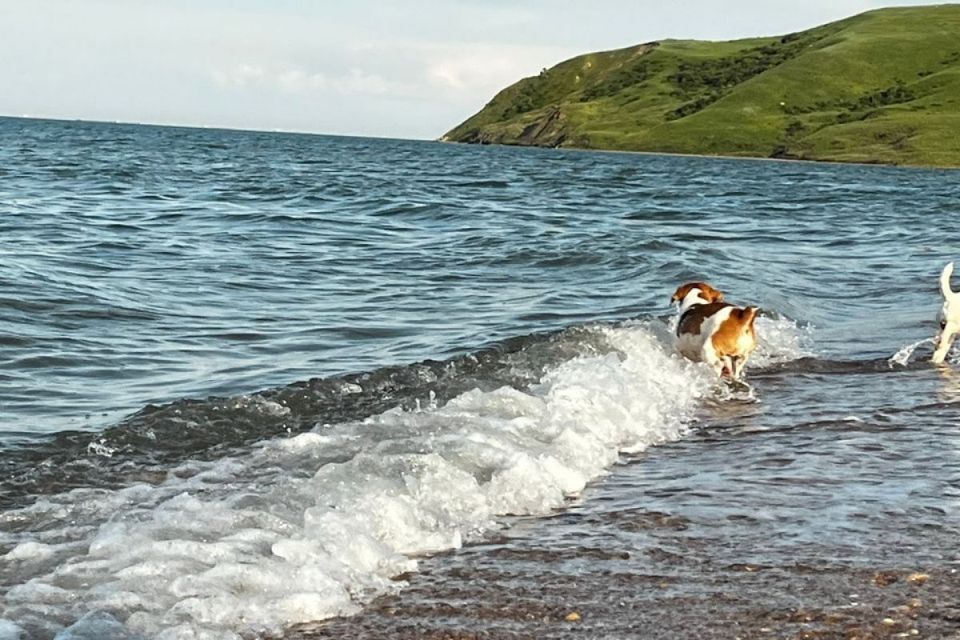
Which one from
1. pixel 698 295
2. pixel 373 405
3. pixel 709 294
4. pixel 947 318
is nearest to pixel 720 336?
pixel 698 295

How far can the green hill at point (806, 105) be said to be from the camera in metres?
128

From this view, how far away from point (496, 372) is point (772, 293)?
7288 millimetres

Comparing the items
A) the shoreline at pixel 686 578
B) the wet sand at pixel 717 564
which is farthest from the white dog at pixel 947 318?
the shoreline at pixel 686 578

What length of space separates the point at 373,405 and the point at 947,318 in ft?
17.8

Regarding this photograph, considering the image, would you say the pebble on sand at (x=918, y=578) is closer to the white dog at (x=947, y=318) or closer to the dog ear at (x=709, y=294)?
the white dog at (x=947, y=318)

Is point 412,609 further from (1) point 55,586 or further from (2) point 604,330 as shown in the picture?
(2) point 604,330

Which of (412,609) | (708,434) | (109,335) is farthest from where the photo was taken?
(109,335)

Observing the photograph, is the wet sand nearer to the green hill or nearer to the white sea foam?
the white sea foam

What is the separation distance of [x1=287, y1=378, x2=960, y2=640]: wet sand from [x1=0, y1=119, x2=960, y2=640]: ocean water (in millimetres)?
58

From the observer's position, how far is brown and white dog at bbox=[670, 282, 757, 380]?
10469 millimetres

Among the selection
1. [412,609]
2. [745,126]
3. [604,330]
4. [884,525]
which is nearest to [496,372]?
[604,330]

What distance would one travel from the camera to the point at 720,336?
34.3 ft

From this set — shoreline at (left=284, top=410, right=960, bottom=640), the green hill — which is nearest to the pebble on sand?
shoreline at (left=284, top=410, right=960, bottom=640)

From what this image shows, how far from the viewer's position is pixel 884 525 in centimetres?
588
